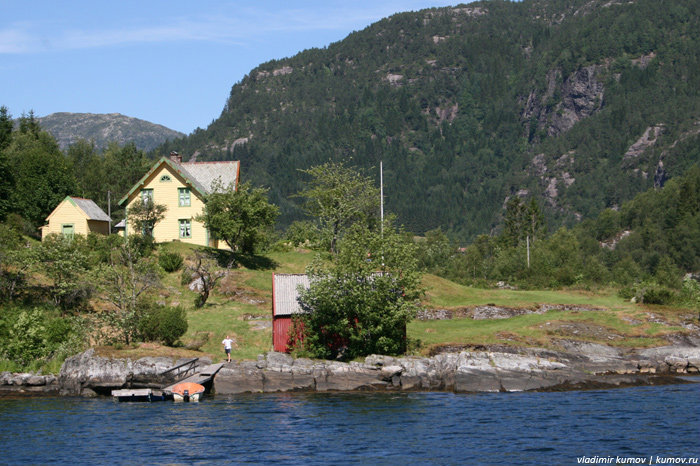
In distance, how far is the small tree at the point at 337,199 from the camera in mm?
73375

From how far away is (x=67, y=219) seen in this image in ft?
245

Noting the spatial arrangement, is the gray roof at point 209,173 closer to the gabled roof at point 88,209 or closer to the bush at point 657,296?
the gabled roof at point 88,209

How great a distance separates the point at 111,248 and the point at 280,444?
38.9 meters

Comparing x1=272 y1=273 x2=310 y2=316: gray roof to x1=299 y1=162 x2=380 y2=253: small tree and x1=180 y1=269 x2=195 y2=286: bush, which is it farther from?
x1=299 y1=162 x2=380 y2=253: small tree

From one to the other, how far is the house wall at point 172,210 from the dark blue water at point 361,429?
30.9m

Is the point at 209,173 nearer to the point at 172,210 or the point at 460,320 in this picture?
the point at 172,210

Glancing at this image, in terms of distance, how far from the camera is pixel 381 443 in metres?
33.2

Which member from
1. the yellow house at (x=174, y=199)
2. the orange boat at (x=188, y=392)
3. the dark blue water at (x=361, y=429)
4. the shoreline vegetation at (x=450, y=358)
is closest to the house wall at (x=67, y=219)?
the yellow house at (x=174, y=199)

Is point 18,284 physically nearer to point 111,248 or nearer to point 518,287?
point 111,248

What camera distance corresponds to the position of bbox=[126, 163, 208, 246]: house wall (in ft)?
241

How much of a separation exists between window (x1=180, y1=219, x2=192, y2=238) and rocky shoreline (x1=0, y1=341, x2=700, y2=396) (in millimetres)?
28220

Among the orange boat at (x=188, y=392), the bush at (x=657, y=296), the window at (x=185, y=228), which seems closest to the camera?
the orange boat at (x=188, y=392)

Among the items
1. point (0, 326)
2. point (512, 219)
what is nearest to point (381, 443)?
point (0, 326)

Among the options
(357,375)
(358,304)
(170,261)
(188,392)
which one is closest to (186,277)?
(170,261)
